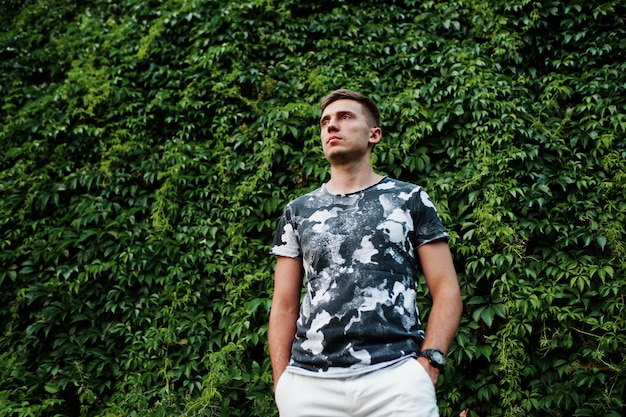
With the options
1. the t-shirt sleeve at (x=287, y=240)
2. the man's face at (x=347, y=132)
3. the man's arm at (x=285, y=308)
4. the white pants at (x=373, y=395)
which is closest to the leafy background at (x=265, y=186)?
the man's arm at (x=285, y=308)

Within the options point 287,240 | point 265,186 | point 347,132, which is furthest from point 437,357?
point 265,186

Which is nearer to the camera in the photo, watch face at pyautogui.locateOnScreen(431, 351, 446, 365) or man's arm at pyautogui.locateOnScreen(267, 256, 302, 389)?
watch face at pyautogui.locateOnScreen(431, 351, 446, 365)

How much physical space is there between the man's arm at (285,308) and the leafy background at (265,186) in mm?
1250

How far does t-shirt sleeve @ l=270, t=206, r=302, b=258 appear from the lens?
2.24m

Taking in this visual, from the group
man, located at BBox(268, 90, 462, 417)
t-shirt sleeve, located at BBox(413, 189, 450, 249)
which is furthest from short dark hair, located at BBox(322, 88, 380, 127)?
t-shirt sleeve, located at BBox(413, 189, 450, 249)

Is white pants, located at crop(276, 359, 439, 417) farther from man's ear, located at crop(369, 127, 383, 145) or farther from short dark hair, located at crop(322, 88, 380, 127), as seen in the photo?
short dark hair, located at crop(322, 88, 380, 127)

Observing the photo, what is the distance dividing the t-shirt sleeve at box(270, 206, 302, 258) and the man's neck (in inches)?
8.8

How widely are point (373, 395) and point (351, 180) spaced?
880 mm

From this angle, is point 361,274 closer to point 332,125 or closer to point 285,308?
point 285,308

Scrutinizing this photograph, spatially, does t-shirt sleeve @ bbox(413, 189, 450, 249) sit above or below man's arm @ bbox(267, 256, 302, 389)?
above

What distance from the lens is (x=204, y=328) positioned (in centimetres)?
371

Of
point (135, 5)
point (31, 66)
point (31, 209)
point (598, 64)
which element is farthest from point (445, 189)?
point (31, 66)

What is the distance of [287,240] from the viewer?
226 cm

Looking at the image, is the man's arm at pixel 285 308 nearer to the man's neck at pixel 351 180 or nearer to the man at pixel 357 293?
the man at pixel 357 293
